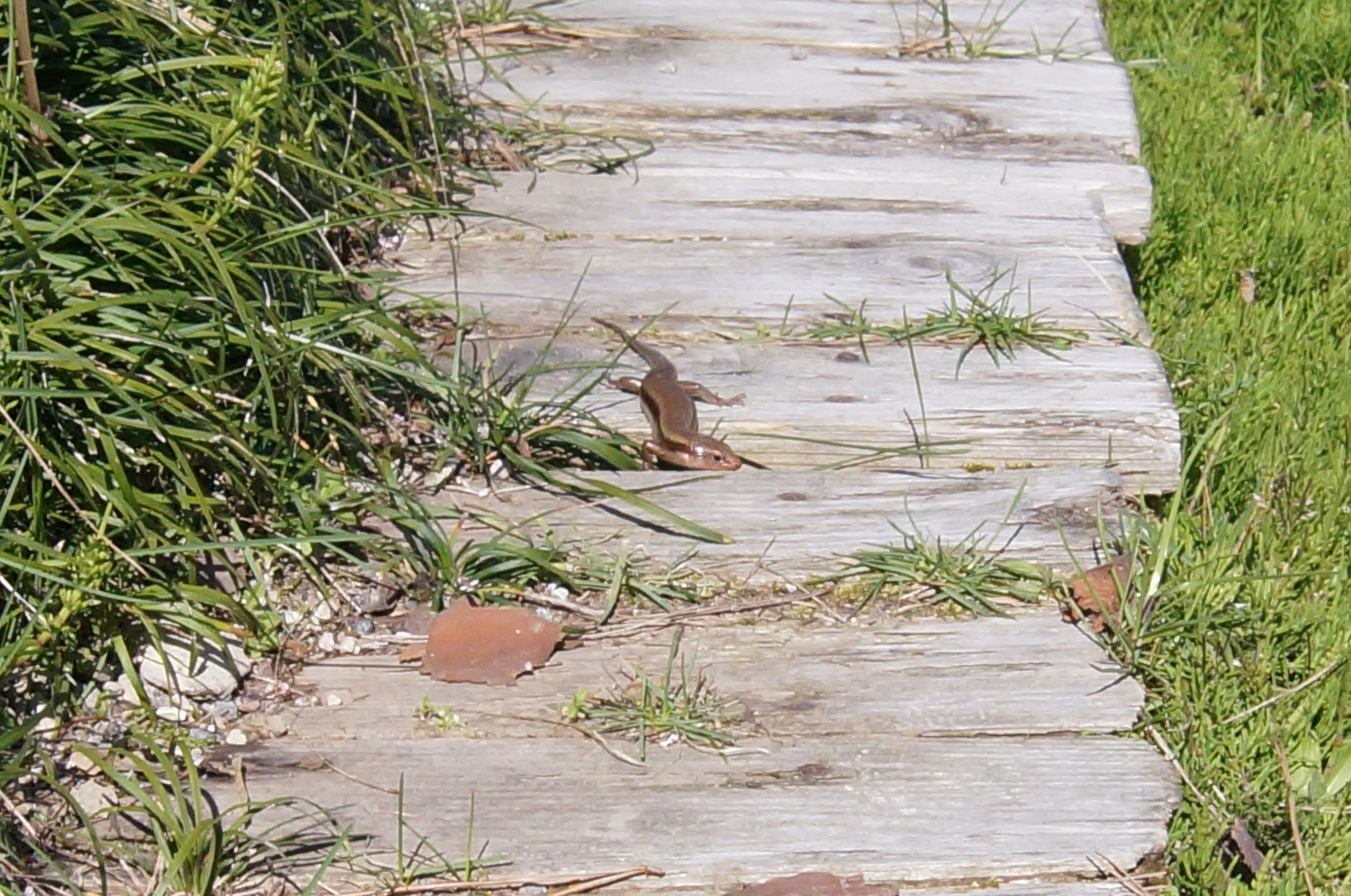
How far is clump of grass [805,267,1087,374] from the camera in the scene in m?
3.73

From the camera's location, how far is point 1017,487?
329 cm

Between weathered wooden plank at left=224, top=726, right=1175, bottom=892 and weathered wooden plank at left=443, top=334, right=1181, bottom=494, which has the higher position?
weathered wooden plank at left=443, top=334, right=1181, bottom=494

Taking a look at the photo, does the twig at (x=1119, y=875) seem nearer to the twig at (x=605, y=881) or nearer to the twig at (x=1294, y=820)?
the twig at (x=1294, y=820)

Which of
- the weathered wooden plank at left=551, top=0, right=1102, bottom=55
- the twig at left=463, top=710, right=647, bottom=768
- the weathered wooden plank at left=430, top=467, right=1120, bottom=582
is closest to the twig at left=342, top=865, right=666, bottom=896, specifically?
the twig at left=463, top=710, right=647, bottom=768

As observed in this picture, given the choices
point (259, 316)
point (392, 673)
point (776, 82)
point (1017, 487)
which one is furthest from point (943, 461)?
point (776, 82)

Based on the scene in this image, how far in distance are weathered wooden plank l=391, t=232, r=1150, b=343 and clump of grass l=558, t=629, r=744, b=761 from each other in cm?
124

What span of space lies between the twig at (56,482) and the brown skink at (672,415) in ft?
3.93

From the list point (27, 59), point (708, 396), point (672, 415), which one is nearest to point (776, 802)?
point (672, 415)

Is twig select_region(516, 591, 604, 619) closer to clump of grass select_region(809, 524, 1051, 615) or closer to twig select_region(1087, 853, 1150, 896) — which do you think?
clump of grass select_region(809, 524, 1051, 615)

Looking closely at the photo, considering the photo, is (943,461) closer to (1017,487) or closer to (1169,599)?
(1017,487)

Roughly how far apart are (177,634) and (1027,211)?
2.70 m

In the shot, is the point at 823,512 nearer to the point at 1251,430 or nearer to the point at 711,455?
the point at 711,455

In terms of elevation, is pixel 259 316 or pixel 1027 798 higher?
pixel 259 316

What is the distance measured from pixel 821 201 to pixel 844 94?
26.2 inches
